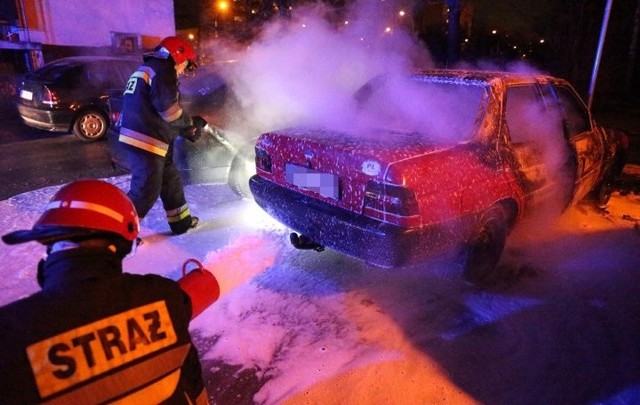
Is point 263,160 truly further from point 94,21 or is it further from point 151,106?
point 94,21

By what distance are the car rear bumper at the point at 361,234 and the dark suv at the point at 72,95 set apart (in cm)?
663

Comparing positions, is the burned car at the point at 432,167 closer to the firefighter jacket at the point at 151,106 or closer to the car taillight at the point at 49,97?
the firefighter jacket at the point at 151,106

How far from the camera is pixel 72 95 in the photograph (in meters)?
8.80

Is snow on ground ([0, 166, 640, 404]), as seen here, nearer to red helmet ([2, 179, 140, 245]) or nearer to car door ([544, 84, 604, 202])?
car door ([544, 84, 604, 202])

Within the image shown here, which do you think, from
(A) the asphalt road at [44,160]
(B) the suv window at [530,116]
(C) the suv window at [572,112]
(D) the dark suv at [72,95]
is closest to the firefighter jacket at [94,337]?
(B) the suv window at [530,116]

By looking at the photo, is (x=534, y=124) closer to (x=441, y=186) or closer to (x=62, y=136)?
(x=441, y=186)

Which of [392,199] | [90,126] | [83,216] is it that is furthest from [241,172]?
[90,126]

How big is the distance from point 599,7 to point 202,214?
16.5 m

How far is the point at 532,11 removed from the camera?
57.8ft

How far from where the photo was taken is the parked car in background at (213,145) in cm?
515

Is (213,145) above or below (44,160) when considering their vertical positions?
above

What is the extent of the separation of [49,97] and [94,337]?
8.96 meters

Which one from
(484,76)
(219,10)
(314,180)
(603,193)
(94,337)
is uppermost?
(219,10)

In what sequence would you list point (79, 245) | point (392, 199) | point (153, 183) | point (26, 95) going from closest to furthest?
point (79, 245)
point (392, 199)
point (153, 183)
point (26, 95)
